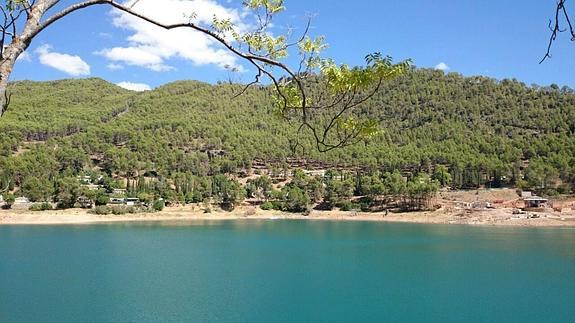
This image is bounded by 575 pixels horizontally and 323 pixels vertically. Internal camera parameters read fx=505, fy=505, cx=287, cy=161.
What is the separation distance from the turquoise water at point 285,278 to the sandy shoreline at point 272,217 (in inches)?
517

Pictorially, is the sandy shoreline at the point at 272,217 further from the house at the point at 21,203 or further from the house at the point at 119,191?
the house at the point at 119,191

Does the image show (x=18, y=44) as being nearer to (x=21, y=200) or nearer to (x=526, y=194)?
(x=21, y=200)

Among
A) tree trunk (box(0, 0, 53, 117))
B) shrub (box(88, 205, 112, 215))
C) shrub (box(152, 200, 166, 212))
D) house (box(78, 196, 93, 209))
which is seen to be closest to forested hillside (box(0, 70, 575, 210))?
house (box(78, 196, 93, 209))

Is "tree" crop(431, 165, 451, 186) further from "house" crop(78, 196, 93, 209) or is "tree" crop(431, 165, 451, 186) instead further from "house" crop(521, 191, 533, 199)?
"house" crop(78, 196, 93, 209)

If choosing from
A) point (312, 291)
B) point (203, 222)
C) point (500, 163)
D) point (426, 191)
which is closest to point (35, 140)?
point (203, 222)

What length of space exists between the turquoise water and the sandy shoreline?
13137mm

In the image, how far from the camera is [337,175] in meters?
87.8

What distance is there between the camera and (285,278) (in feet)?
90.0

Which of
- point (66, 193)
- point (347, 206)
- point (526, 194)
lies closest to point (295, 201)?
point (347, 206)

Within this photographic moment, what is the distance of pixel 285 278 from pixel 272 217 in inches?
1790

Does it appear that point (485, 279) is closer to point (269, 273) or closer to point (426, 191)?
point (269, 273)

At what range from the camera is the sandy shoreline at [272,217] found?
60.9m

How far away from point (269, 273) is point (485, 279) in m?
11.8

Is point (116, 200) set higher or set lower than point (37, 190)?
lower
